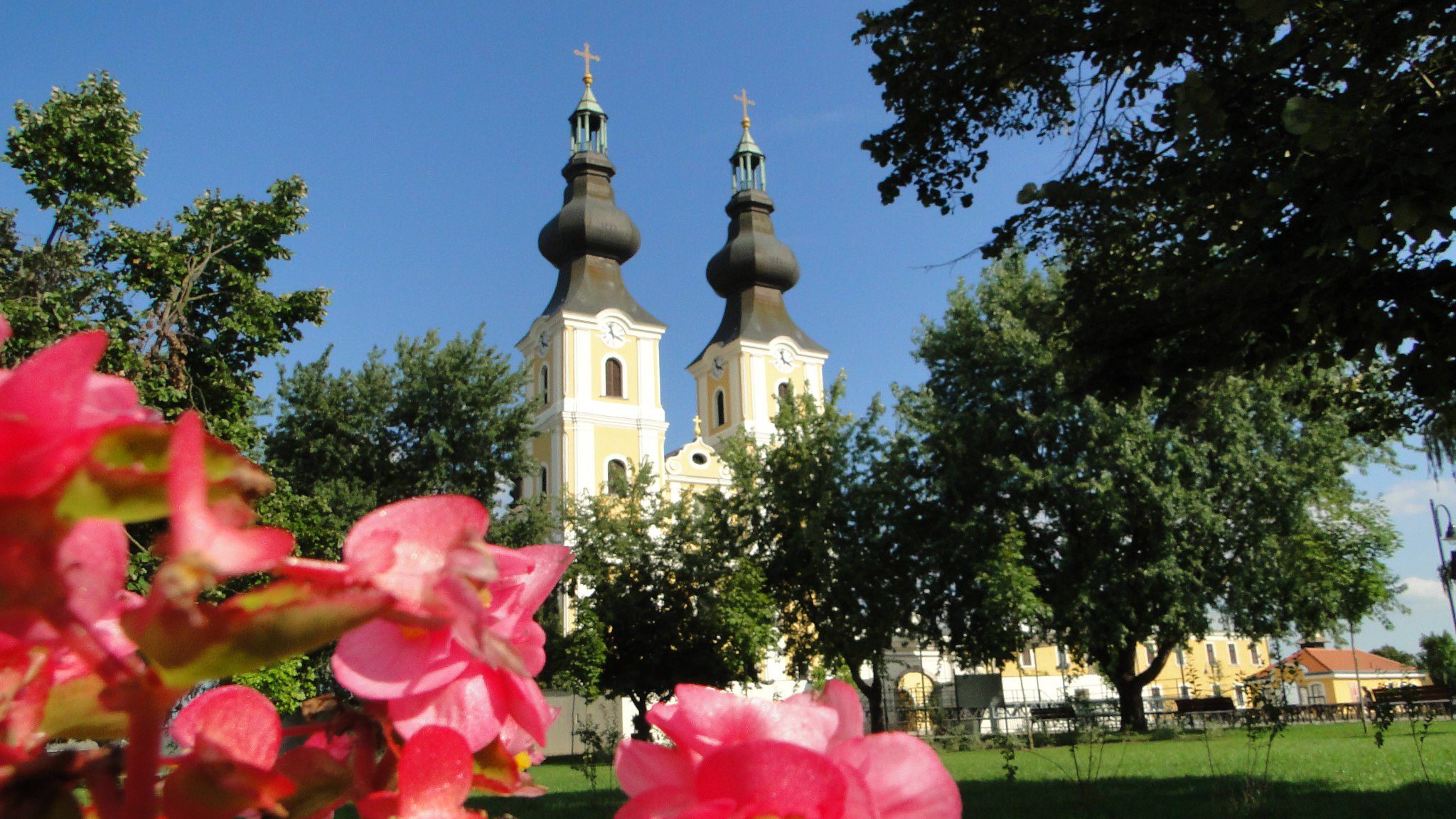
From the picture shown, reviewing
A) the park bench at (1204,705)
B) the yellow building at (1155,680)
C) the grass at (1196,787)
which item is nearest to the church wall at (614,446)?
the yellow building at (1155,680)

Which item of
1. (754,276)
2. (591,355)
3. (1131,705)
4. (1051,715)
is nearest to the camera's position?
(1131,705)

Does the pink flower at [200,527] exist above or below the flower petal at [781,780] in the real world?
above

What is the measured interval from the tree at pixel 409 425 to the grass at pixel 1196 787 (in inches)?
343

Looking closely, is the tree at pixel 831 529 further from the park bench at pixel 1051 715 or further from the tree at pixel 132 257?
the tree at pixel 132 257

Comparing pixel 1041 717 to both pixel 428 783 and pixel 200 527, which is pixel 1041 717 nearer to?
pixel 428 783

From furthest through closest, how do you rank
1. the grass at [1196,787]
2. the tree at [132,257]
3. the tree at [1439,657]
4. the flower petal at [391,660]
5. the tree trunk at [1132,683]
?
the tree at [1439,657] < the tree trunk at [1132,683] < the tree at [132,257] < the grass at [1196,787] < the flower petal at [391,660]

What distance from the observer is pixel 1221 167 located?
594 cm

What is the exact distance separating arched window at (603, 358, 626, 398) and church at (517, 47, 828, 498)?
0.04 metres

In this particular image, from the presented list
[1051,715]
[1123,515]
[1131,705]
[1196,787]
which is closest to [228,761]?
[1196,787]

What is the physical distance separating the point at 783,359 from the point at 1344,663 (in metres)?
48.9

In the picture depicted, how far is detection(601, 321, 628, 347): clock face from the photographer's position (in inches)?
1487

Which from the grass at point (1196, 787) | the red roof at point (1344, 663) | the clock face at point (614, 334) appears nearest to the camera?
the grass at point (1196, 787)

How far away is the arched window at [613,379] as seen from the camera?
37.0 m

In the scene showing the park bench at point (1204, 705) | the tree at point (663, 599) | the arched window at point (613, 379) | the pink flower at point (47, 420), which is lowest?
the park bench at point (1204, 705)
